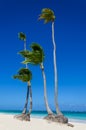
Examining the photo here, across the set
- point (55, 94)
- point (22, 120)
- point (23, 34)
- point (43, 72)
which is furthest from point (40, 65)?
point (23, 34)

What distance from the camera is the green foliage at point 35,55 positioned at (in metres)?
32.5

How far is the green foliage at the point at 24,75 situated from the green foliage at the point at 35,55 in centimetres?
140

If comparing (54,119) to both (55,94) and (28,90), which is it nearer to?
(55,94)

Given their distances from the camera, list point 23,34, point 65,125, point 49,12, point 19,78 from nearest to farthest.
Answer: point 65,125
point 19,78
point 49,12
point 23,34

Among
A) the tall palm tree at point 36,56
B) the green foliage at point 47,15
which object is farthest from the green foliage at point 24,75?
the green foliage at point 47,15

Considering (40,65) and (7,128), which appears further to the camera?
(40,65)

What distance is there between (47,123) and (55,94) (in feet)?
12.0

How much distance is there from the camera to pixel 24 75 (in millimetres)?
33875

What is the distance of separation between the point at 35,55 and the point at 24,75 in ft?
8.73

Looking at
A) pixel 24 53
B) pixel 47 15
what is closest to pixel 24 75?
pixel 24 53

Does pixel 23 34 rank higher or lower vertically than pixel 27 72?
higher

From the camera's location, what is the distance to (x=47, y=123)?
94.2 ft

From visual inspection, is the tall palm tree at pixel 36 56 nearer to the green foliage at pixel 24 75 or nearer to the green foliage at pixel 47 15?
the green foliage at pixel 24 75

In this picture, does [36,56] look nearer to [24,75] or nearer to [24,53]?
[24,53]
